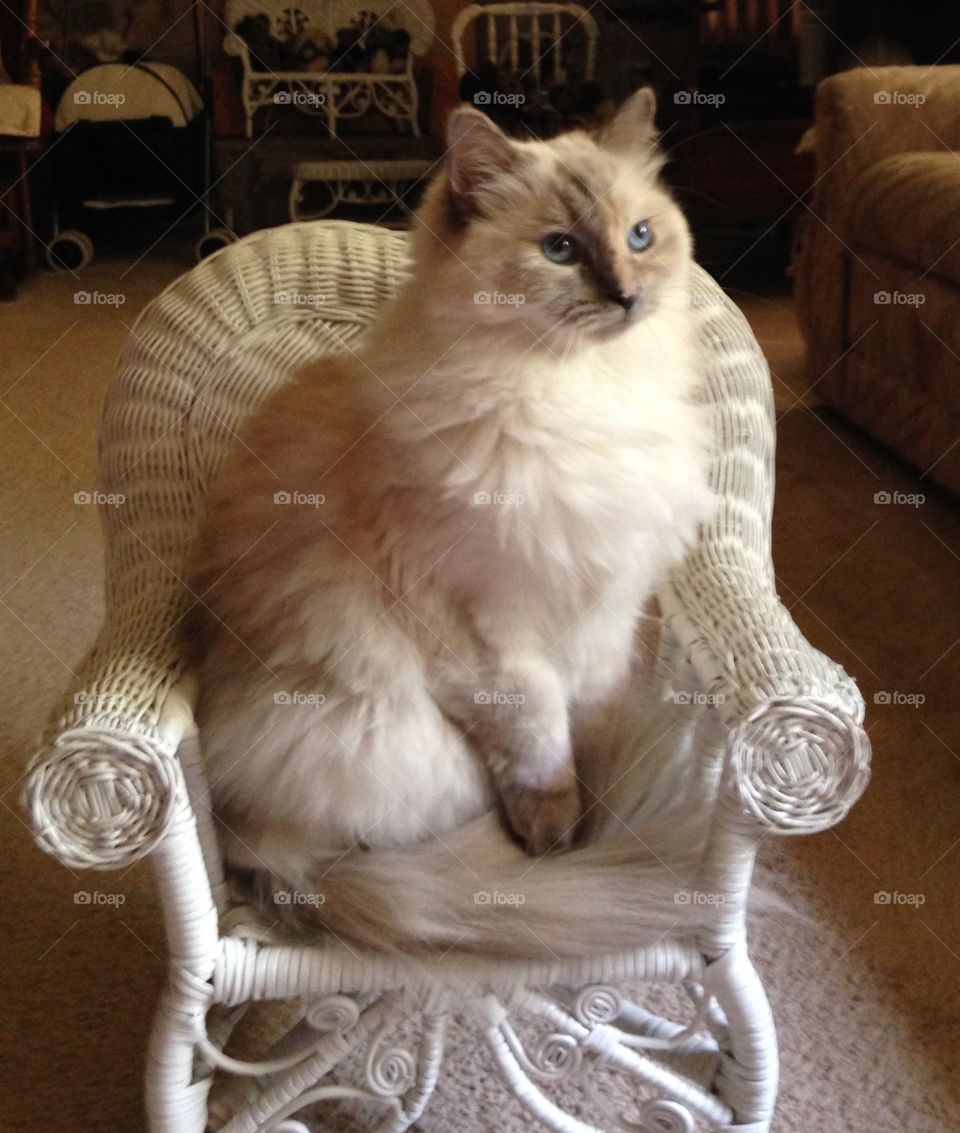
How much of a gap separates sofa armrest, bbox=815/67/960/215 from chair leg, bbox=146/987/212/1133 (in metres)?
2.70

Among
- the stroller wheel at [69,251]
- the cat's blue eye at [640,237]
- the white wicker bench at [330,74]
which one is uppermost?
the cat's blue eye at [640,237]

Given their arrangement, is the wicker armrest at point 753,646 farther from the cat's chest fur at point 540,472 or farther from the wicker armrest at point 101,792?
the wicker armrest at point 101,792

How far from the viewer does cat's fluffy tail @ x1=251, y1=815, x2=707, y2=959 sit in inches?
38.7

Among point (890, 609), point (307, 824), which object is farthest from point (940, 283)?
point (307, 824)

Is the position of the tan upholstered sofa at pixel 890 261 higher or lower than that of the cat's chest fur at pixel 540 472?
lower

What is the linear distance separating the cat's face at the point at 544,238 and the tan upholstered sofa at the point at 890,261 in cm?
157

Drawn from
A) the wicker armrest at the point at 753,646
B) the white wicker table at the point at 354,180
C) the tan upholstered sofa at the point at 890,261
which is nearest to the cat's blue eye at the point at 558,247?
the wicker armrest at the point at 753,646

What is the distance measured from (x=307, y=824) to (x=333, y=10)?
4.67m

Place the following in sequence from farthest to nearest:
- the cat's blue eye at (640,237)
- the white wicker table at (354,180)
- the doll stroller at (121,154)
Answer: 1. the doll stroller at (121,154)
2. the white wicker table at (354,180)
3. the cat's blue eye at (640,237)

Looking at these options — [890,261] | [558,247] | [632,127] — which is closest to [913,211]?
[890,261]

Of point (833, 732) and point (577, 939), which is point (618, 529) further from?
point (577, 939)

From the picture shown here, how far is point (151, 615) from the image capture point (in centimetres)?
112

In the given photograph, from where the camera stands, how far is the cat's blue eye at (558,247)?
3.45 ft

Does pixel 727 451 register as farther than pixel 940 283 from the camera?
No
